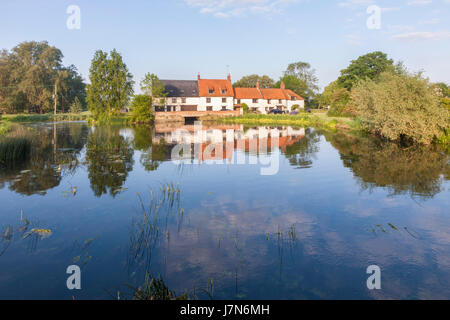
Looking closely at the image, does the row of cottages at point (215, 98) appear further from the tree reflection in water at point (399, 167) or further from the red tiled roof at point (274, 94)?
the tree reflection in water at point (399, 167)

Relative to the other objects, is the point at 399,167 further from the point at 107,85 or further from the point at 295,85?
the point at 295,85

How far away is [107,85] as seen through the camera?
60.6 metres

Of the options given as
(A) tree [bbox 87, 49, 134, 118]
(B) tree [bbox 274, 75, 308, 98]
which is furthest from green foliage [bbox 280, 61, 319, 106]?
(A) tree [bbox 87, 49, 134, 118]

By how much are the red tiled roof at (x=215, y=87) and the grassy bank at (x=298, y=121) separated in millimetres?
13068

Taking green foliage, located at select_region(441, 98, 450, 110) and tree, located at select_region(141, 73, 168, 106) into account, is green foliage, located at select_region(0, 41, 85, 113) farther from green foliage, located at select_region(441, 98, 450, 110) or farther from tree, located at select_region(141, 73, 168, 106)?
green foliage, located at select_region(441, 98, 450, 110)

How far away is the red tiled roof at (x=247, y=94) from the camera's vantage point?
2968 inches

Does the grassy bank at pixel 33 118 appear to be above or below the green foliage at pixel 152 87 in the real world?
below

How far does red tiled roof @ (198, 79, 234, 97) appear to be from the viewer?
235 ft

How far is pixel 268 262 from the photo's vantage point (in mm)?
Result: 6867

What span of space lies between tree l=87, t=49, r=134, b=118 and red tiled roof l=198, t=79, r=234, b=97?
1744cm

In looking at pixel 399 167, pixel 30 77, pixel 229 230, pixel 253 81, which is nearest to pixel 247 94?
pixel 253 81

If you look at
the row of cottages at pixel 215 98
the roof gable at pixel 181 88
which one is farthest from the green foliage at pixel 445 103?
the roof gable at pixel 181 88

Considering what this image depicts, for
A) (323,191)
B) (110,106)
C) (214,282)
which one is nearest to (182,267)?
(214,282)

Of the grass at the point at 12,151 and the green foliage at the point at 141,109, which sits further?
the green foliage at the point at 141,109
